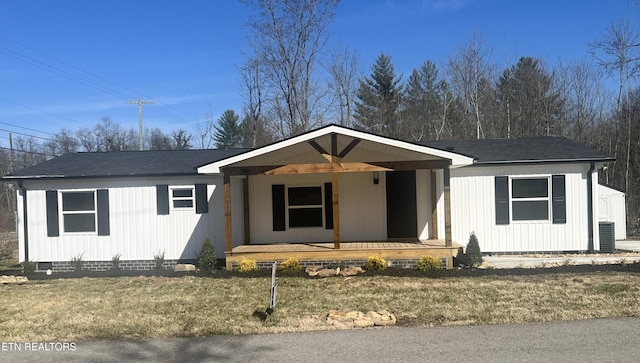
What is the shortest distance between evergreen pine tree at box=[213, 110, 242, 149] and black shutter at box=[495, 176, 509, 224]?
36441mm

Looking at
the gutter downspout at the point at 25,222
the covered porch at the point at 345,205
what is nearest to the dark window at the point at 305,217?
the covered porch at the point at 345,205

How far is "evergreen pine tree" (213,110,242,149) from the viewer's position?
4684 centimetres

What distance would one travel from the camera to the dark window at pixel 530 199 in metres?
12.6

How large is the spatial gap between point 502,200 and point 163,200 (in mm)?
9013

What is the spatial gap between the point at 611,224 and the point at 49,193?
591 inches

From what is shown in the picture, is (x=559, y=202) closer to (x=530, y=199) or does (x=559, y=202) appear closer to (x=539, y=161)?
(x=530, y=199)

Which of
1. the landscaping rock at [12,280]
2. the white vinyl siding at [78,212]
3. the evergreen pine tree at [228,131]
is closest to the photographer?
the landscaping rock at [12,280]

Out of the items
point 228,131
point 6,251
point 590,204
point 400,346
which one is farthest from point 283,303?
point 228,131

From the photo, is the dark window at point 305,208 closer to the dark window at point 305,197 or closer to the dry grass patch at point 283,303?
the dark window at point 305,197

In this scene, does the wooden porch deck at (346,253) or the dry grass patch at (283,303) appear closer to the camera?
the dry grass patch at (283,303)

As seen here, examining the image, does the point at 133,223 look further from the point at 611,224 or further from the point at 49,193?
the point at 611,224

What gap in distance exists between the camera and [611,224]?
41.6 feet

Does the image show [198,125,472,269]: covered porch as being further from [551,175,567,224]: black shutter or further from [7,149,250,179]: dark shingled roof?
[551,175,567,224]: black shutter

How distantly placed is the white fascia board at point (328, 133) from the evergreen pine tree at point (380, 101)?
21037 mm
